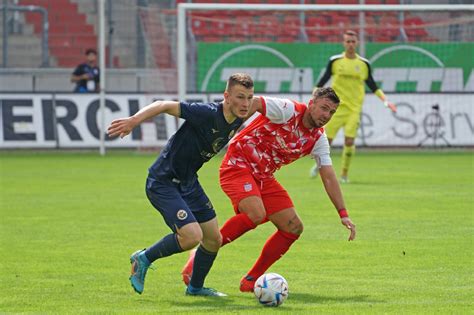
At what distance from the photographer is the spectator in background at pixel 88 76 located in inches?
1133

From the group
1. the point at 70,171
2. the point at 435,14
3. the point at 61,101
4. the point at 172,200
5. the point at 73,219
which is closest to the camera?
the point at 172,200

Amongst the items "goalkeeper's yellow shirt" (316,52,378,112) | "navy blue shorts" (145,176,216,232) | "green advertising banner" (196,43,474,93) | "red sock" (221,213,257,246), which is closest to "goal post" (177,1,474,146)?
"green advertising banner" (196,43,474,93)

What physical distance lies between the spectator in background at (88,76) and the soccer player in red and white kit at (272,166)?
19.6 m

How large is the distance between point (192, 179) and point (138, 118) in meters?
0.89

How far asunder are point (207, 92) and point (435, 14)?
21.7ft

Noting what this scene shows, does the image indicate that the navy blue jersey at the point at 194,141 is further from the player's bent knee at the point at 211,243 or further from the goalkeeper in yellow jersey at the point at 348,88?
the goalkeeper in yellow jersey at the point at 348,88

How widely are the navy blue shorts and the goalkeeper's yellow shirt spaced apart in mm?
11075

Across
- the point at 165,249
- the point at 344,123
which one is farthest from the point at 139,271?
the point at 344,123

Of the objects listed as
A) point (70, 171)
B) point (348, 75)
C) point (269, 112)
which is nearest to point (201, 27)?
point (70, 171)

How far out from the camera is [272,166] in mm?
9609

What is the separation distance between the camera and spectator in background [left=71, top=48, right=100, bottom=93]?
28781mm

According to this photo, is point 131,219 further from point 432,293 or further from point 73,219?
point 432,293

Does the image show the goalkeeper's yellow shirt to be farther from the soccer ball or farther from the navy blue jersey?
the soccer ball

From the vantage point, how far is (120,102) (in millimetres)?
27797
